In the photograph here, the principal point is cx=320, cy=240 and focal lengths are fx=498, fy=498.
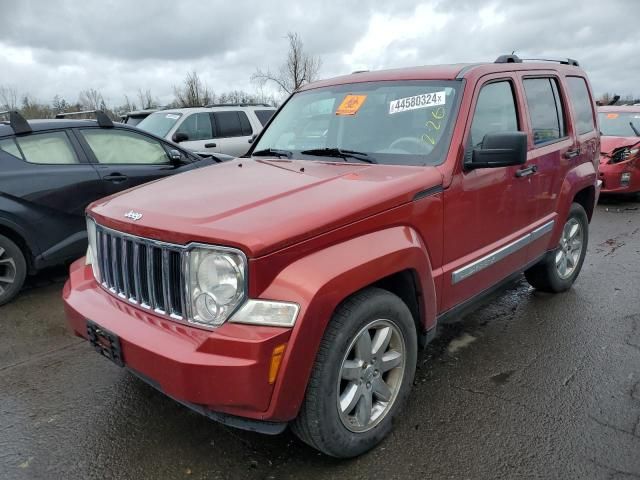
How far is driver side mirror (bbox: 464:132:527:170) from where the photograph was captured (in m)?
2.79

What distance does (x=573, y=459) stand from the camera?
2461 mm

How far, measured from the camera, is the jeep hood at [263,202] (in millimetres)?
2074

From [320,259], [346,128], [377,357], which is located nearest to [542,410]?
[377,357]

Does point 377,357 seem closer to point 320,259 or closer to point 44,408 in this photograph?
point 320,259

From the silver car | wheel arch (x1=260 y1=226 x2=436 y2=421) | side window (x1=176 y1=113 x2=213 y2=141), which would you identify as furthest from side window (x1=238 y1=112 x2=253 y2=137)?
wheel arch (x1=260 y1=226 x2=436 y2=421)

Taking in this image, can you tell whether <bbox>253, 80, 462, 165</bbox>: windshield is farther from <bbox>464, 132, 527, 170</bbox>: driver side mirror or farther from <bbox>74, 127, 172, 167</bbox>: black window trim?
<bbox>74, 127, 172, 167</bbox>: black window trim

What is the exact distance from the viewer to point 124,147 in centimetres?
548

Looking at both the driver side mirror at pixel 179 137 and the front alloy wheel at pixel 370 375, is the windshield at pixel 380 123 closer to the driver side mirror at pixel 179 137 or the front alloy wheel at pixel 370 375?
the front alloy wheel at pixel 370 375

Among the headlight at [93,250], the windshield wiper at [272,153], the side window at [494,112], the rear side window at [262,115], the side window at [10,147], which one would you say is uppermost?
the rear side window at [262,115]

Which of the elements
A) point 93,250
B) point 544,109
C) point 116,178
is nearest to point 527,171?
point 544,109

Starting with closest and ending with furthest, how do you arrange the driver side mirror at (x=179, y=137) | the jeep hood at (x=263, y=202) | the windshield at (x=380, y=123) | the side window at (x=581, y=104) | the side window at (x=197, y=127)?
the jeep hood at (x=263, y=202) < the windshield at (x=380, y=123) < the side window at (x=581, y=104) < the driver side mirror at (x=179, y=137) < the side window at (x=197, y=127)

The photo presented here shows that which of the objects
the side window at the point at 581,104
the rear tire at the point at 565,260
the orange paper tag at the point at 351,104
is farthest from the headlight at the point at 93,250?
the side window at the point at 581,104

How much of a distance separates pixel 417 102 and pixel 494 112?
59cm

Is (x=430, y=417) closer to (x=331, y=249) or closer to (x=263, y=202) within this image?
(x=331, y=249)
